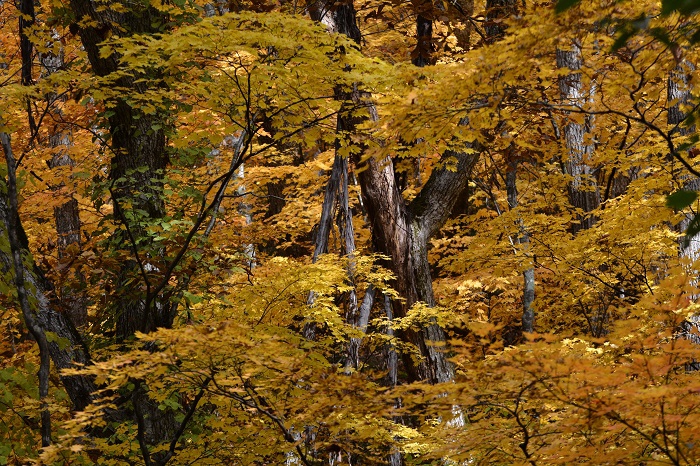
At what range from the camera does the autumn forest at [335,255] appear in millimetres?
2855

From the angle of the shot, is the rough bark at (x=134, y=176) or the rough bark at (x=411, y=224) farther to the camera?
the rough bark at (x=411, y=224)

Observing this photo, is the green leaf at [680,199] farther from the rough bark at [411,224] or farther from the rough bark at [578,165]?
the rough bark at [578,165]

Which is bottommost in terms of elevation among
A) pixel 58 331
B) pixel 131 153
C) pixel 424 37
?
pixel 58 331

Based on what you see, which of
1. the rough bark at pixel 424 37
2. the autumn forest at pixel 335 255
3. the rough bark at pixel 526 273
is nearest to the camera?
the autumn forest at pixel 335 255

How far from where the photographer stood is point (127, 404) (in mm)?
5035

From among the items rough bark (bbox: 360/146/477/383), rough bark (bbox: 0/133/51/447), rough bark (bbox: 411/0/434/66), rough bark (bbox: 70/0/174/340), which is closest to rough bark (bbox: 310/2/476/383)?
rough bark (bbox: 360/146/477/383)

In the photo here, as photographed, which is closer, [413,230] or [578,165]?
[413,230]

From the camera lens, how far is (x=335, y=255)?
6469mm

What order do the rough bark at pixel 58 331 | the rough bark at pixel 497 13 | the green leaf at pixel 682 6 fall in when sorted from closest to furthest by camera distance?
the green leaf at pixel 682 6 → the rough bark at pixel 58 331 → the rough bark at pixel 497 13

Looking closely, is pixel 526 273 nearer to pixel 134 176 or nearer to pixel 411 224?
pixel 411 224

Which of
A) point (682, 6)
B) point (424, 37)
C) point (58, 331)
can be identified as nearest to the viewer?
point (682, 6)

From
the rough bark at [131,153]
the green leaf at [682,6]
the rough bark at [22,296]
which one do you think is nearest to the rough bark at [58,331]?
the rough bark at [22,296]

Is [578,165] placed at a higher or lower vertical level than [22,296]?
higher

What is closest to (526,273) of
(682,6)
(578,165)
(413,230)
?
(578,165)
